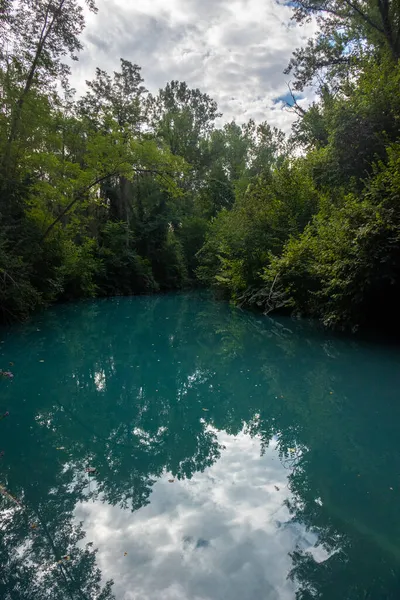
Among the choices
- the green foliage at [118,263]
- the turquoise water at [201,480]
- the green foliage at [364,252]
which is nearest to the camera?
the turquoise water at [201,480]

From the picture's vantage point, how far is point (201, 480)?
352 cm

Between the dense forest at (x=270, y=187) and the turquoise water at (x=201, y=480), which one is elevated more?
the dense forest at (x=270, y=187)

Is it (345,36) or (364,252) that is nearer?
(364,252)

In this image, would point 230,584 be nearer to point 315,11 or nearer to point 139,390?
point 139,390

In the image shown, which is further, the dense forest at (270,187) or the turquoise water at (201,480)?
the dense forest at (270,187)

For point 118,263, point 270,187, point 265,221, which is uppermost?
point 270,187

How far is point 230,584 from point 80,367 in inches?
234

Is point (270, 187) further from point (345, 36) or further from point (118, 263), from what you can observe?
point (118, 263)

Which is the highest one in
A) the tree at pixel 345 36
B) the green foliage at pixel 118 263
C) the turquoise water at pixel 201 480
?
the tree at pixel 345 36

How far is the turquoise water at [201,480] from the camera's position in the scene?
233 centimetres

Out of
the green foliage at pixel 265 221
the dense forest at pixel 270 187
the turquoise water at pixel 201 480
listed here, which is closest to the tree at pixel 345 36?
the dense forest at pixel 270 187

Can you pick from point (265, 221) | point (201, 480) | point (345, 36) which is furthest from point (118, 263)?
point (201, 480)

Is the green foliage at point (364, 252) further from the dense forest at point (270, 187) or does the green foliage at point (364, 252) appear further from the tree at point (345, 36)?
the tree at point (345, 36)

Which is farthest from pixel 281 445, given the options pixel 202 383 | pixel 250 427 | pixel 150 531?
pixel 202 383
